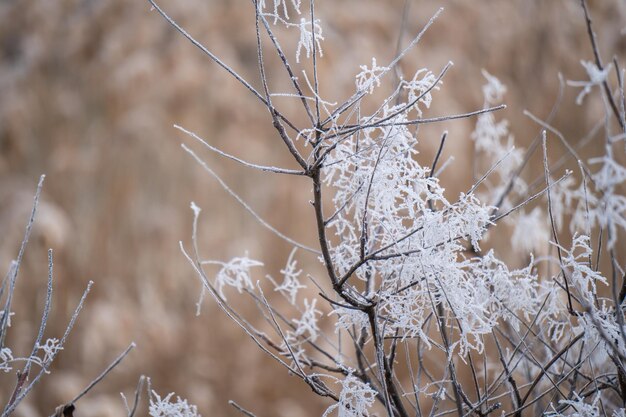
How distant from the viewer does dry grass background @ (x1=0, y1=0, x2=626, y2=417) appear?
168 cm

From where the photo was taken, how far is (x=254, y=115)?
1.86m

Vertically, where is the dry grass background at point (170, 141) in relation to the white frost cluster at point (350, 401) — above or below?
above

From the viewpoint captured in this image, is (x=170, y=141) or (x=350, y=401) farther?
(x=170, y=141)

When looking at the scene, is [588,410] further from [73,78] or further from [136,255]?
[73,78]

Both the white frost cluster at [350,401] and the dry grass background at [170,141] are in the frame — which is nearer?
the white frost cluster at [350,401]

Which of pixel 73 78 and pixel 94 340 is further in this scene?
pixel 73 78

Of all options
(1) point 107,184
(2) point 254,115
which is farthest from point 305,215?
(1) point 107,184

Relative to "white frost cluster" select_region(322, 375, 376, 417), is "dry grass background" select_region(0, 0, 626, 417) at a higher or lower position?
higher

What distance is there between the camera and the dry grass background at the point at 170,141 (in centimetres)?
168

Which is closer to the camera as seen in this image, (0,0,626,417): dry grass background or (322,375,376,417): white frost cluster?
(322,375,376,417): white frost cluster

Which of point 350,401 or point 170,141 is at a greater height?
point 170,141

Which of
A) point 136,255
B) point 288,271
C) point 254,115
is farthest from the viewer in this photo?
point 254,115

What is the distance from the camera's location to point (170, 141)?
180 cm

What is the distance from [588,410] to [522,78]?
1627 mm
